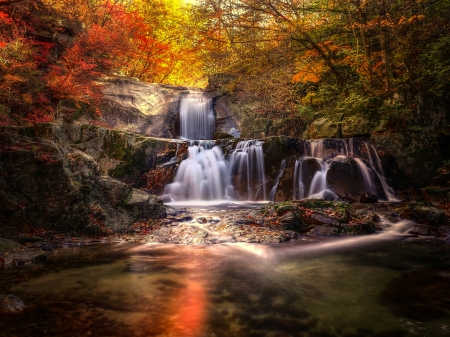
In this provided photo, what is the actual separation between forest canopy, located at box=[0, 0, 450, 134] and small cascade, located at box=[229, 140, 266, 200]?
3.57 m

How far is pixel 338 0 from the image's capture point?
37.2ft

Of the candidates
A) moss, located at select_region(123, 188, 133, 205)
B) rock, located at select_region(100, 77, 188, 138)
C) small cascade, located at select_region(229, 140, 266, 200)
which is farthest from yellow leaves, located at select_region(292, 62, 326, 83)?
moss, located at select_region(123, 188, 133, 205)

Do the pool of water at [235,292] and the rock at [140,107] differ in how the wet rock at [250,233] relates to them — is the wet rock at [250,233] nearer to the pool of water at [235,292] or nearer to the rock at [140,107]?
the pool of water at [235,292]

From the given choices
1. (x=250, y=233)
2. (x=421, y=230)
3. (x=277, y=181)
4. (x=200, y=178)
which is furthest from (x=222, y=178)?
(x=421, y=230)

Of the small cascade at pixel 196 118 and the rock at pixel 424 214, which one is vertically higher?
the small cascade at pixel 196 118

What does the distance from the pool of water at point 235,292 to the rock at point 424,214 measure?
68.0 inches

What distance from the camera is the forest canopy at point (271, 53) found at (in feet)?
36.1

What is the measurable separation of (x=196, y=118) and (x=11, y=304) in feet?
57.7

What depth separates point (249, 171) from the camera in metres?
12.8

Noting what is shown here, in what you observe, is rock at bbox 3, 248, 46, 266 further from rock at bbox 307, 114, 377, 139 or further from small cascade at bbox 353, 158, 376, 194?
rock at bbox 307, 114, 377, 139

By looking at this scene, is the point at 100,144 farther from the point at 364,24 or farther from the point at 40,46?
the point at 364,24

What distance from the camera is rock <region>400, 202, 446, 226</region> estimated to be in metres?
7.26

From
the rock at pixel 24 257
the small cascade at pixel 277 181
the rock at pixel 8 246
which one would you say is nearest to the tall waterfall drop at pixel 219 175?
the small cascade at pixel 277 181

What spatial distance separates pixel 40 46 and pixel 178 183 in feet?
34.8
